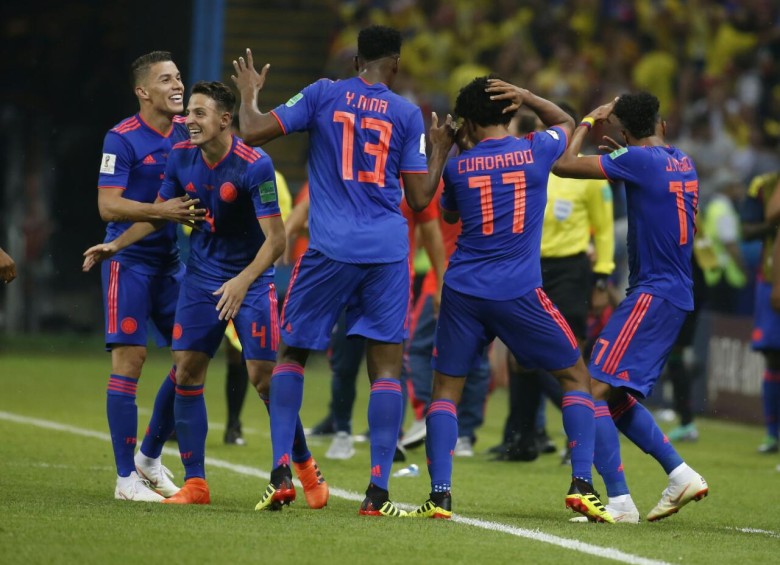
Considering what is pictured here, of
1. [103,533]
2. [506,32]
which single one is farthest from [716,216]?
[103,533]

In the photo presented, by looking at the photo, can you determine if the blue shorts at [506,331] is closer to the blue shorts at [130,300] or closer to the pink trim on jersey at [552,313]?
the pink trim on jersey at [552,313]

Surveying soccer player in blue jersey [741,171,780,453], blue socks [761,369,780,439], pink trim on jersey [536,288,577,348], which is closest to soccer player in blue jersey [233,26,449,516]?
pink trim on jersey [536,288,577,348]

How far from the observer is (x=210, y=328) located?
284 inches

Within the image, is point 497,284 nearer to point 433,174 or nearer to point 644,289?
point 433,174

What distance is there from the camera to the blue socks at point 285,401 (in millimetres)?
6891

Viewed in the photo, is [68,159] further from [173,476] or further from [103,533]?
[103,533]

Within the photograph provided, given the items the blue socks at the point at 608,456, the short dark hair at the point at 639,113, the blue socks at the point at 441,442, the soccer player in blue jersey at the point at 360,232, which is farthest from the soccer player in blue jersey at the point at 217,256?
the short dark hair at the point at 639,113

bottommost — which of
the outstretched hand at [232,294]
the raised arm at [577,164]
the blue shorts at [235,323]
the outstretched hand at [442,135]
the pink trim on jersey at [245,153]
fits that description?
the blue shorts at [235,323]

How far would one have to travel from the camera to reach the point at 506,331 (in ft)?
22.8

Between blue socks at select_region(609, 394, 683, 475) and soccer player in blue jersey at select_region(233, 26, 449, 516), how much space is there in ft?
4.04

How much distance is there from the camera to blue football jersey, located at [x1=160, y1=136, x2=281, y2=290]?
708 centimetres

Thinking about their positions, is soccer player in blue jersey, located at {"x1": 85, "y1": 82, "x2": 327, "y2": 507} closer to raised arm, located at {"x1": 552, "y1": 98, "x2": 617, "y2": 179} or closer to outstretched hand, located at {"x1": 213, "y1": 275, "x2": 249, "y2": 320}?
outstretched hand, located at {"x1": 213, "y1": 275, "x2": 249, "y2": 320}

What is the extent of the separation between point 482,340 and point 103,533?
6.84 ft

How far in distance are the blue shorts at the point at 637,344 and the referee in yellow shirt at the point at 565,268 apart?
2456 mm
